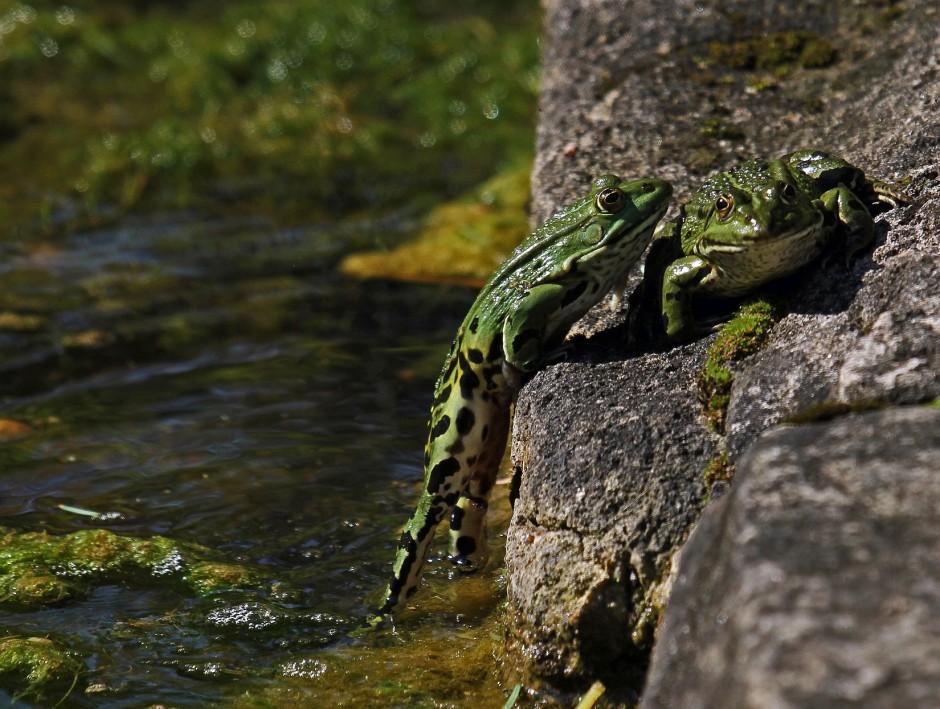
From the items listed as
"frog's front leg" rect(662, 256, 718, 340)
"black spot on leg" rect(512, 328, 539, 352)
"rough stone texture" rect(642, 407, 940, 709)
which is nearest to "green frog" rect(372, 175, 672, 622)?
"black spot on leg" rect(512, 328, 539, 352)

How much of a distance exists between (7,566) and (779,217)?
10.9ft

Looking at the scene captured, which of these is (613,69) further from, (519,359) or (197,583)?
(197,583)

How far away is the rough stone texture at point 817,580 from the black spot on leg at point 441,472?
173cm

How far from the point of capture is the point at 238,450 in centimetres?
589

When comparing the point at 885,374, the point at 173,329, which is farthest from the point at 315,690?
the point at 173,329

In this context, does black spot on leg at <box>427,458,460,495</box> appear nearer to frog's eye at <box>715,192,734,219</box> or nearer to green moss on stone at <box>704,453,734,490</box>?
green moss on stone at <box>704,453,734,490</box>

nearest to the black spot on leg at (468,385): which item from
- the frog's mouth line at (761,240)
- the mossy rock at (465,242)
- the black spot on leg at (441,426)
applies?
the black spot on leg at (441,426)

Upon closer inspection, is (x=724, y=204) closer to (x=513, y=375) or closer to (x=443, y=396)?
(x=513, y=375)

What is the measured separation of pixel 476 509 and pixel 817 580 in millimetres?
2432

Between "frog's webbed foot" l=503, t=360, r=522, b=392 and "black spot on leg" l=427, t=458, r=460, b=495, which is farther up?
"frog's webbed foot" l=503, t=360, r=522, b=392

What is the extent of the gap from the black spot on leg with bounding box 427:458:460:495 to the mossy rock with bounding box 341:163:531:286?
10.5 ft

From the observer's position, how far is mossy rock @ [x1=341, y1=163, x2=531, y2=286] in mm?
7719

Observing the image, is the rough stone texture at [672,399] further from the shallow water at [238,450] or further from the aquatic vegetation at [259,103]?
the aquatic vegetation at [259,103]

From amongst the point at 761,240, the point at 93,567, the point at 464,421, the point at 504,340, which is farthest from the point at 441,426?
the point at 93,567
